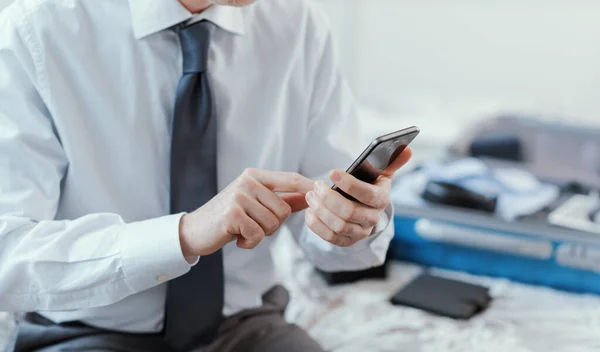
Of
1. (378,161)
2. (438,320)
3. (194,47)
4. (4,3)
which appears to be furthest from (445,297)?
(4,3)

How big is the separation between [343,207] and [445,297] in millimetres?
609

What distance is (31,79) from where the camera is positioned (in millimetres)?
1064

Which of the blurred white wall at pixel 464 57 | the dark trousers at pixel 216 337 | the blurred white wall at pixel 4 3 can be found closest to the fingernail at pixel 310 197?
the dark trousers at pixel 216 337

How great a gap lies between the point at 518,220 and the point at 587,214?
166 mm

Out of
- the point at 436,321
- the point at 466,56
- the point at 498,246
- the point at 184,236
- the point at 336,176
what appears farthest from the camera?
the point at 466,56

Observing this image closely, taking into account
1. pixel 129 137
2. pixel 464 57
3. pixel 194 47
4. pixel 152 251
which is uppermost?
Result: pixel 194 47

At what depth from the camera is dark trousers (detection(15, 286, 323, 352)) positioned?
1133mm

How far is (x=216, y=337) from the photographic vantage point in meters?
1.21

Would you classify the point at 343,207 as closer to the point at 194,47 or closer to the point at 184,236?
the point at 184,236

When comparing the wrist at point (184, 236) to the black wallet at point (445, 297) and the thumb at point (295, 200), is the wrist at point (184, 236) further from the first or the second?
the black wallet at point (445, 297)

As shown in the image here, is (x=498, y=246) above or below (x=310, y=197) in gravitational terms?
below

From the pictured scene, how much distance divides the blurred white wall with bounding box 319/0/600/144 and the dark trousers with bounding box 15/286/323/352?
1788mm

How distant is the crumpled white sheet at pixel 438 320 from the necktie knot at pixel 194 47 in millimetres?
540

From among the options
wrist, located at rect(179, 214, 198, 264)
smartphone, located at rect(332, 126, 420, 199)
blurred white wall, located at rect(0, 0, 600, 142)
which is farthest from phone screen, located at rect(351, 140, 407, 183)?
blurred white wall, located at rect(0, 0, 600, 142)
